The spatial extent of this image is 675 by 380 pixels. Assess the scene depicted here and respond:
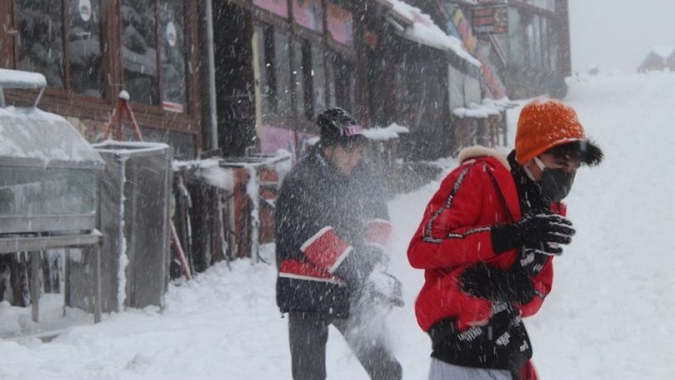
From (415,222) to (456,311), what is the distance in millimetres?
11107

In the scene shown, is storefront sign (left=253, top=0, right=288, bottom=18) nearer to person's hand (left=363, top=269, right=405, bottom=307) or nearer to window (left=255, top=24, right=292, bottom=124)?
window (left=255, top=24, right=292, bottom=124)

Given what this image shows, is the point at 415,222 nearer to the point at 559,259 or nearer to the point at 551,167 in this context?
the point at 559,259

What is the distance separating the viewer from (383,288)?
411 centimetres

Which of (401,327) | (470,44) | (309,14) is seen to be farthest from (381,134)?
(401,327)

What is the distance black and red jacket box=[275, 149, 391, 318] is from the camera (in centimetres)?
397

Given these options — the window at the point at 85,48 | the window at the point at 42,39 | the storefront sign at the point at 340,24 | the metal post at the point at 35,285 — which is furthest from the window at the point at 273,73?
the metal post at the point at 35,285

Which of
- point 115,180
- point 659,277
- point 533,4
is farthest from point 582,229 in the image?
point 533,4

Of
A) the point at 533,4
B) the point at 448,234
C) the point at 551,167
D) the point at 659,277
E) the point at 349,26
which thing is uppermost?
the point at 533,4

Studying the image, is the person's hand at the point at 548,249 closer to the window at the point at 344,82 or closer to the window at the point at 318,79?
the window at the point at 318,79

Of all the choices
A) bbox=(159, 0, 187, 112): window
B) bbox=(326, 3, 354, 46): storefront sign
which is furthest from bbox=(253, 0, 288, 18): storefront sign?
bbox=(326, 3, 354, 46): storefront sign

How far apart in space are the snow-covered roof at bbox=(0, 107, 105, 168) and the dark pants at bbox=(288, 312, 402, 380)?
3183 mm

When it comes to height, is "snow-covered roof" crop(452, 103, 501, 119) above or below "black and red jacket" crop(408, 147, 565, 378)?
above

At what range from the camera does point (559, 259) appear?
1078 cm

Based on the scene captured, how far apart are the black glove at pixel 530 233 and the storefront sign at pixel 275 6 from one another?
37.3 ft
